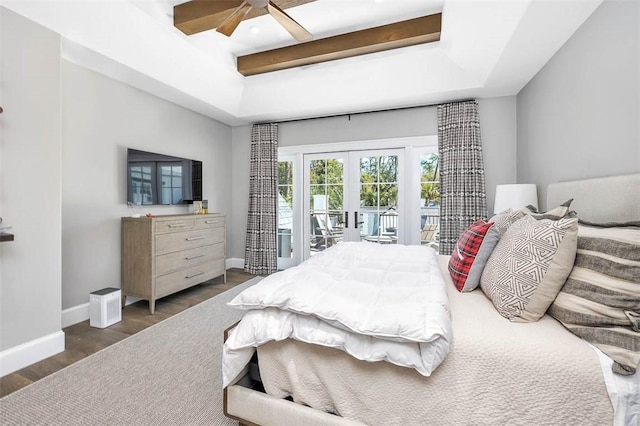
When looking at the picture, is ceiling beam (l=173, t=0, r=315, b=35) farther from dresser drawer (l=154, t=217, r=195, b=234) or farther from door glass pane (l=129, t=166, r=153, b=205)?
dresser drawer (l=154, t=217, r=195, b=234)

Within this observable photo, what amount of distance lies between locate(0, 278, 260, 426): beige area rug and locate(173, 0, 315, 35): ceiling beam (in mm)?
2738

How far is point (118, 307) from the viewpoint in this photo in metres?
2.84

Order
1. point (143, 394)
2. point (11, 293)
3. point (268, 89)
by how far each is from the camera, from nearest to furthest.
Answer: point (143, 394)
point (11, 293)
point (268, 89)

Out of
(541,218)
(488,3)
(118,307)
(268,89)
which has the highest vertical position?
→ (268,89)

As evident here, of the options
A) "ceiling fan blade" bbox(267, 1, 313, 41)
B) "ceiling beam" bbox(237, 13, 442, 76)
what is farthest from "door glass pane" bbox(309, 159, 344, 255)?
"ceiling fan blade" bbox(267, 1, 313, 41)

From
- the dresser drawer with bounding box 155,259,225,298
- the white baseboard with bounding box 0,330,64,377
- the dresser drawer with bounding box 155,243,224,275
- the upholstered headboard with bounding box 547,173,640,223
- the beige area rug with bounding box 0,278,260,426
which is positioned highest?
the upholstered headboard with bounding box 547,173,640,223

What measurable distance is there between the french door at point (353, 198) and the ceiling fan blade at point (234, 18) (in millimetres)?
2308

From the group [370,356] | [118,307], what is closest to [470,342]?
[370,356]

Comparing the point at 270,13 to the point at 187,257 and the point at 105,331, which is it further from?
the point at 105,331

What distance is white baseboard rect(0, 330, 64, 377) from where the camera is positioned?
77.0 inches

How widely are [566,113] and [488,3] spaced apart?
3.60 feet

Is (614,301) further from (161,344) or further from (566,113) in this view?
(161,344)

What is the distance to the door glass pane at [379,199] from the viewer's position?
410cm

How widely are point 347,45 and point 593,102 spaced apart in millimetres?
2194
